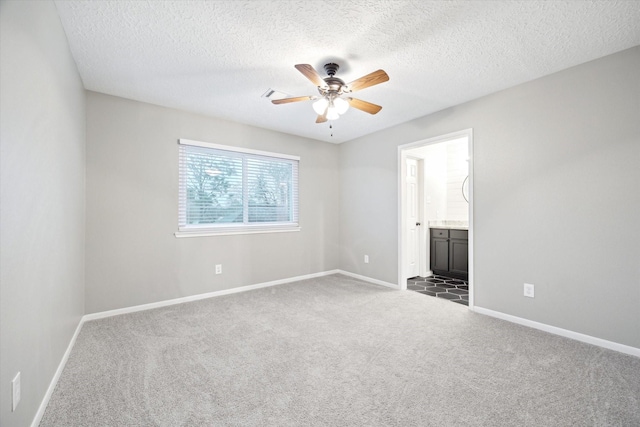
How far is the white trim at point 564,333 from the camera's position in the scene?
227 centimetres

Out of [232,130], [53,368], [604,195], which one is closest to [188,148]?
[232,130]

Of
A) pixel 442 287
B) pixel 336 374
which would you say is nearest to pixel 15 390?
pixel 336 374

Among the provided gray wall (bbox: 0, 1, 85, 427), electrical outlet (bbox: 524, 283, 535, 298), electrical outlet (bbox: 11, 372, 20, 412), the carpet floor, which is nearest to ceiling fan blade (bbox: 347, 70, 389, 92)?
gray wall (bbox: 0, 1, 85, 427)

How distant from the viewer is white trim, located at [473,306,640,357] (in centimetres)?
227

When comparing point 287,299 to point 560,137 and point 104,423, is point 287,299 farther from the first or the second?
point 560,137

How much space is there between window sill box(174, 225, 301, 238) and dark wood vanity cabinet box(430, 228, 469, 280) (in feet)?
8.11

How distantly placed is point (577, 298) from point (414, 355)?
1.64m

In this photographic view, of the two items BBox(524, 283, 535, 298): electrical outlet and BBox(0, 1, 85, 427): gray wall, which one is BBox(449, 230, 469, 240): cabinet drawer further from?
Answer: BBox(0, 1, 85, 427): gray wall

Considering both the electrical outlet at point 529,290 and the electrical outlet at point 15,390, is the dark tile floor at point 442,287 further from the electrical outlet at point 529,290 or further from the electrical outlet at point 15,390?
the electrical outlet at point 15,390

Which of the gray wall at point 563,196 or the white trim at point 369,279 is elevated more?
the gray wall at point 563,196

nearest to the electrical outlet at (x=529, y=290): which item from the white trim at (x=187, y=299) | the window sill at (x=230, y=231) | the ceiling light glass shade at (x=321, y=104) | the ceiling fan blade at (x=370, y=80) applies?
the ceiling fan blade at (x=370, y=80)

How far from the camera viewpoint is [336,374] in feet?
6.53

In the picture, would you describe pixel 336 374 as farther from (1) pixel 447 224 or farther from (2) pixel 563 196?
(1) pixel 447 224

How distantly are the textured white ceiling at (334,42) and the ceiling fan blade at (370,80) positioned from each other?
277mm
